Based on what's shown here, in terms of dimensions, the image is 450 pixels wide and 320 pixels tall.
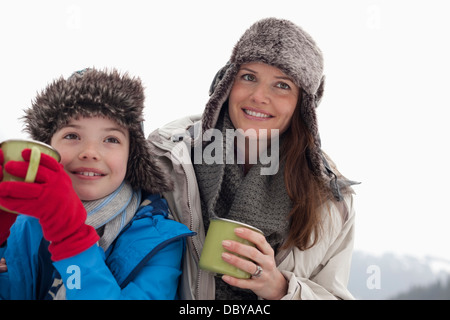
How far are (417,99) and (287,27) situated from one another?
152 inches

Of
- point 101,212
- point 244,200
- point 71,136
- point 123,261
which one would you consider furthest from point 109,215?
point 244,200

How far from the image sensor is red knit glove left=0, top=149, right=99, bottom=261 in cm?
80

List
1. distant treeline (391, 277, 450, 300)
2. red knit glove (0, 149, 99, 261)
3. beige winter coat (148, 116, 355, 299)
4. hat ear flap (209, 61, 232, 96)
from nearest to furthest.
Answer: red knit glove (0, 149, 99, 261) < beige winter coat (148, 116, 355, 299) < hat ear flap (209, 61, 232, 96) < distant treeline (391, 277, 450, 300)

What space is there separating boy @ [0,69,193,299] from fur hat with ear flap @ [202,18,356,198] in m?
0.38

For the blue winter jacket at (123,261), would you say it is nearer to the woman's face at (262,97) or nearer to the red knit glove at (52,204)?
the red knit glove at (52,204)

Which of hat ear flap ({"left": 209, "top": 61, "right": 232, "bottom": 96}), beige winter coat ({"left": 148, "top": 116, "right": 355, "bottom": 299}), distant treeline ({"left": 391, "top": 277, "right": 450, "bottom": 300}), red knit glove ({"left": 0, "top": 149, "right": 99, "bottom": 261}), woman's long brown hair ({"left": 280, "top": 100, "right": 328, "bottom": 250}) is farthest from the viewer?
distant treeline ({"left": 391, "top": 277, "right": 450, "bottom": 300})

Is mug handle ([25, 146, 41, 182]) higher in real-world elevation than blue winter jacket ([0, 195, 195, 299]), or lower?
higher

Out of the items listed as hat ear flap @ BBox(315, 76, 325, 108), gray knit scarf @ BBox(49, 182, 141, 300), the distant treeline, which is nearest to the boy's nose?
gray knit scarf @ BBox(49, 182, 141, 300)

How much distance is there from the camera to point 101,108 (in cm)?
109

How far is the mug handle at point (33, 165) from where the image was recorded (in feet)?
2.63

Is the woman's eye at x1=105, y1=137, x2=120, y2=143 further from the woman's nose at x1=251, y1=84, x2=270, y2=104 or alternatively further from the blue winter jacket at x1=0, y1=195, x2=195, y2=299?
the woman's nose at x1=251, y1=84, x2=270, y2=104

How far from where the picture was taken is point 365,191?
3.70 m

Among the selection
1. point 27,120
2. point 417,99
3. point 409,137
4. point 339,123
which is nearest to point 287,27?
point 27,120

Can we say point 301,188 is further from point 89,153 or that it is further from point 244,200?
point 89,153
